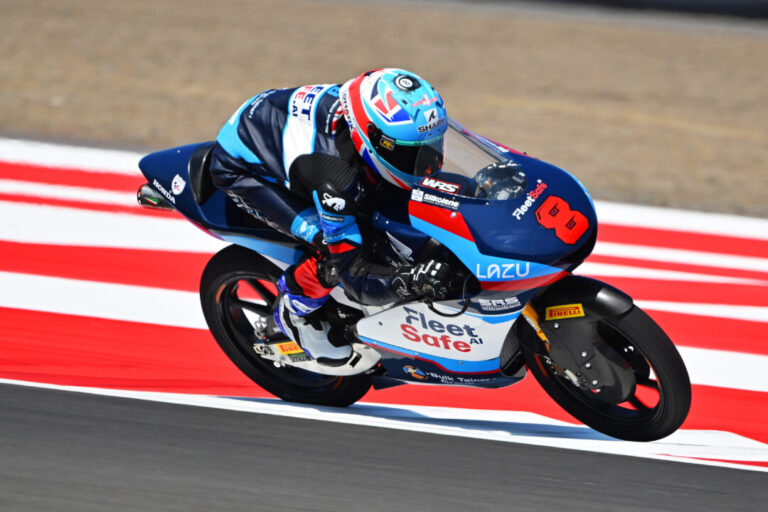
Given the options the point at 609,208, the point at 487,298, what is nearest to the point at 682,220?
the point at 609,208

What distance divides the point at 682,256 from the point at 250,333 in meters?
3.31

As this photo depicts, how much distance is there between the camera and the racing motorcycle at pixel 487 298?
389 centimetres

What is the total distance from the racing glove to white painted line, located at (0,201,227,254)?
10.1 ft

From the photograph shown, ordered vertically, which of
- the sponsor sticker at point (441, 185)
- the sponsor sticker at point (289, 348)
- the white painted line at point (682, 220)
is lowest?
the white painted line at point (682, 220)

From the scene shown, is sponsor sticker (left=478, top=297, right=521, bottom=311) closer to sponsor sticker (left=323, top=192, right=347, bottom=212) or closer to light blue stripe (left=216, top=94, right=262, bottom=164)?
sponsor sticker (left=323, top=192, right=347, bottom=212)

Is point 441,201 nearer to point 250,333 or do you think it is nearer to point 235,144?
point 235,144

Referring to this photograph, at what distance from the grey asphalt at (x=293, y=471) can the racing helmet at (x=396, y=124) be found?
1.14 metres

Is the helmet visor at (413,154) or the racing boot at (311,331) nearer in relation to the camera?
the helmet visor at (413,154)

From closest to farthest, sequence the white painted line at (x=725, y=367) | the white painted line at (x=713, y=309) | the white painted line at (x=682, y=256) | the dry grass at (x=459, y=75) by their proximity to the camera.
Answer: the white painted line at (x=725, y=367) → the white painted line at (x=713, y=309) → the white painted line at (x=682, y=256) → the dry grass at (x=459, y=75)

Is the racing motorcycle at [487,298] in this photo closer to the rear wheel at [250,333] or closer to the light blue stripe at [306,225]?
the rear wheel at [250,333]

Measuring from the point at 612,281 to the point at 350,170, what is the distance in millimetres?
2956

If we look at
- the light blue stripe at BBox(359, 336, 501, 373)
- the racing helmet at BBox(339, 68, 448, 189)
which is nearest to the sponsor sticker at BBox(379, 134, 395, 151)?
the racing helmet at BBox(339, 68, 448, 189)

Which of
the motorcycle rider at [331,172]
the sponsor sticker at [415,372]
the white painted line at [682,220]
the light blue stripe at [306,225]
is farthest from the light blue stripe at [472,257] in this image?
the white painted line at [682,220]

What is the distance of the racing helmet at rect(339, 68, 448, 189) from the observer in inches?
154
